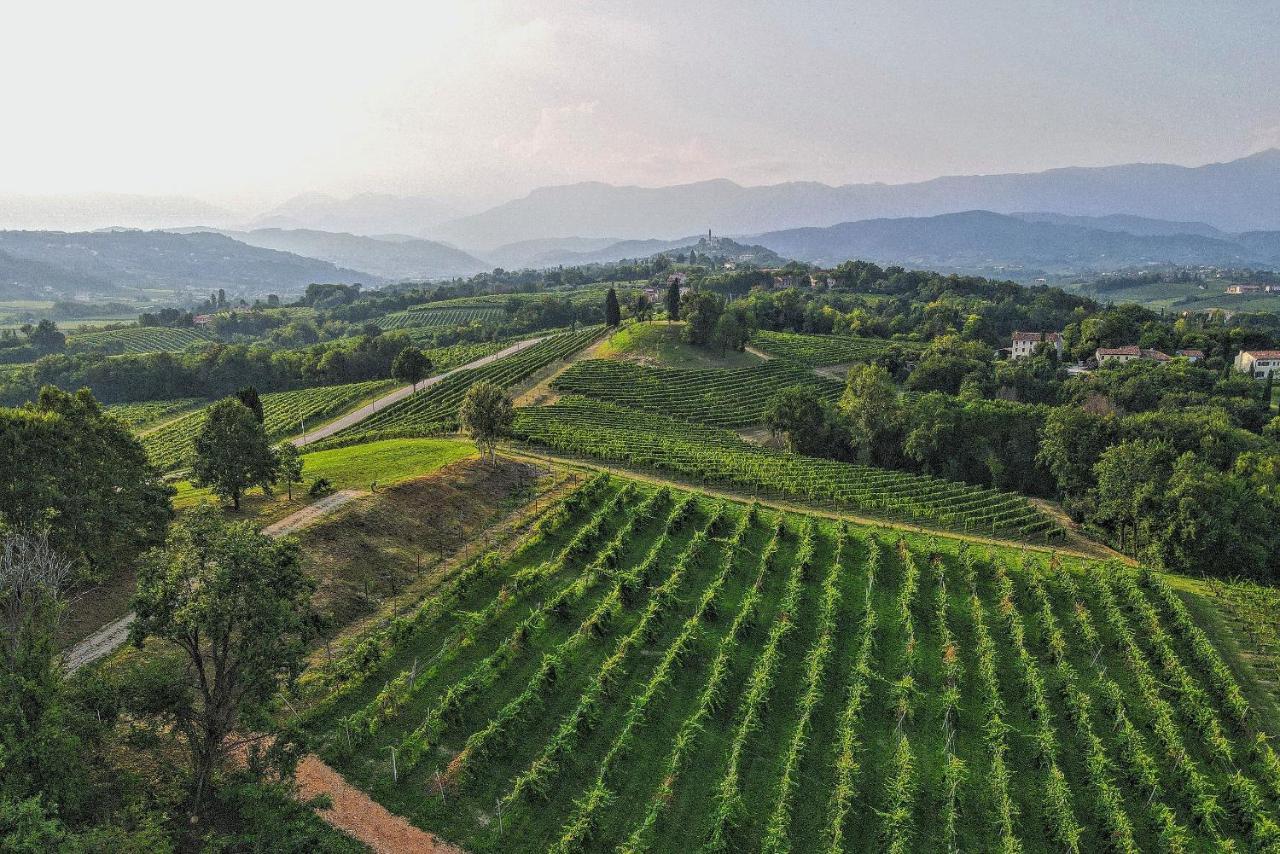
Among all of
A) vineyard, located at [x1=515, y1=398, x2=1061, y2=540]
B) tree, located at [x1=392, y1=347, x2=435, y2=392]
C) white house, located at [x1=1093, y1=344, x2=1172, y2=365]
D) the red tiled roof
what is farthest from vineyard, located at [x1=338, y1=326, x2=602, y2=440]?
white house, located at [x1=1093, y1=344, x2=1172, y2=365]

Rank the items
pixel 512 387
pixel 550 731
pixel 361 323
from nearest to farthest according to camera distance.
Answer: pixel 550 731
pixel 512 387
pixel 361 323

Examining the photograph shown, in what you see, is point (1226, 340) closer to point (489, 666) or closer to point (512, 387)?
point (512, 387)

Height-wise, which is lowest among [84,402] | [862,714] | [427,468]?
[862,714]

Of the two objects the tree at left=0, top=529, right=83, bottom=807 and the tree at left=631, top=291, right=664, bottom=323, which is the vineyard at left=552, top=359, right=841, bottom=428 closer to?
the tree at left=631, top=291, right=664, bottom=323

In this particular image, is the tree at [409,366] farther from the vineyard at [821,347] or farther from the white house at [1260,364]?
the white house at [1260,364]

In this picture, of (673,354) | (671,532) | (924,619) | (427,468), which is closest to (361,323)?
(673,354)

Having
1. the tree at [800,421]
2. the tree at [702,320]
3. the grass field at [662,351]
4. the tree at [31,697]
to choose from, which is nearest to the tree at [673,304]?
the grass field at [662,351]
